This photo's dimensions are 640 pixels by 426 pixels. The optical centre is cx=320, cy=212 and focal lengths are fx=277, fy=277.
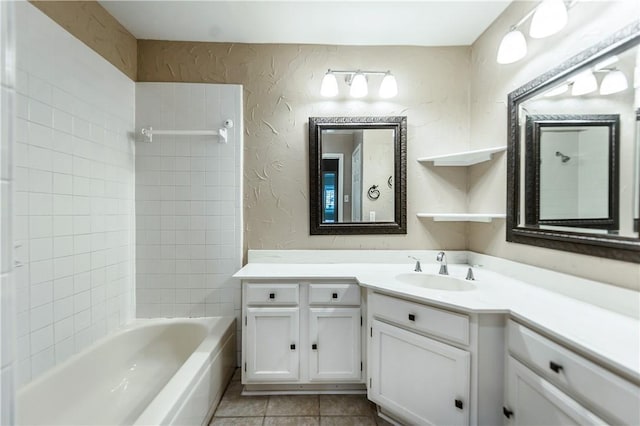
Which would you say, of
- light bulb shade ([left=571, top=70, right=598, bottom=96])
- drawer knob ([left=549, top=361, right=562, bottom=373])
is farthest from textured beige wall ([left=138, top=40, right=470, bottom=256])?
drawer knob ([left=549, top=361, right=562, bottom=373])

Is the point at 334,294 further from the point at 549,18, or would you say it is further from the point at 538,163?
the point at 549,18

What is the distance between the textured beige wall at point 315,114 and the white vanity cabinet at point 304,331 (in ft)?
1.57

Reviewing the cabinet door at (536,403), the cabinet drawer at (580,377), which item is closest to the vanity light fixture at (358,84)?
the cabinet drawer at (580,377)

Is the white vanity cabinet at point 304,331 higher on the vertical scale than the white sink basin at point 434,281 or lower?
lower

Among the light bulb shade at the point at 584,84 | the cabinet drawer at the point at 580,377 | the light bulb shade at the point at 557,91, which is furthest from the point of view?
the light bulb shade at the point at 557,91

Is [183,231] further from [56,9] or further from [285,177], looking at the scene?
[56,9]

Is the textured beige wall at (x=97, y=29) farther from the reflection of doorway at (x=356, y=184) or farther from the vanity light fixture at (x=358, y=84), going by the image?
the reflection of doorway at (x=356, y=184)

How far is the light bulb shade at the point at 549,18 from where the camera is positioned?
129 cm

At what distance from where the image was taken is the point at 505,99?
178 cm

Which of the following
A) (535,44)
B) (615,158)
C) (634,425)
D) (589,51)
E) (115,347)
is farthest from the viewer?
(115,347)

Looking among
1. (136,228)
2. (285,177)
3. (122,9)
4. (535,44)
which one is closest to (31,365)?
(136,228)

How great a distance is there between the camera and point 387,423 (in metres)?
1.58

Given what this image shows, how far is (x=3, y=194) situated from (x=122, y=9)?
6.93 ft

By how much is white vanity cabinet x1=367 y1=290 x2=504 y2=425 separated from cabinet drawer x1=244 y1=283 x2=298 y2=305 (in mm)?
482
